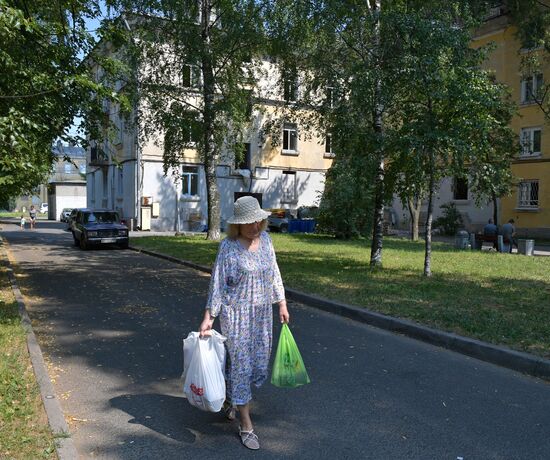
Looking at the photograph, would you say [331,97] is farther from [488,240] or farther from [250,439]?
[488,240]

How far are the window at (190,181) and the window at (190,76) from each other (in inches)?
508

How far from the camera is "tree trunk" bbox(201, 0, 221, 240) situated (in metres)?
18.9

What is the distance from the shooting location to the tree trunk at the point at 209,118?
1891 cm

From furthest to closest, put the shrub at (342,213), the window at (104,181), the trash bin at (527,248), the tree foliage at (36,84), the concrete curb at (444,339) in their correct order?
the window at (104,181), the shrub at (342,213), the trash bin at (527,248), the tree foliage at (36,84), the concrete curb at (444,339)

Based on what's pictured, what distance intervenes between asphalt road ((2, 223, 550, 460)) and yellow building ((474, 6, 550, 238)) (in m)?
24.7

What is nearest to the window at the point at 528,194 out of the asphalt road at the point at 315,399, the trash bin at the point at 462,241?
the trash bin at the point at 462,241

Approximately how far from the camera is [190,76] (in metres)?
19.8

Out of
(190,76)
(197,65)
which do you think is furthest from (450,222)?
(197,65)

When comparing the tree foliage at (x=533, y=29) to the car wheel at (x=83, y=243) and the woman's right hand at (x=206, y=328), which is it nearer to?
the car wheel at (x=83, y=243)

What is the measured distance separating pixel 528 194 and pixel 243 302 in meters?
29.7

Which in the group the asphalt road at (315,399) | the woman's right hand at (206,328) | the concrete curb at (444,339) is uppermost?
the woman's right hand at (206,328)

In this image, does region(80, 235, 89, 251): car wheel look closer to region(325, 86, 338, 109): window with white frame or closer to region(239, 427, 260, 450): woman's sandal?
region(325, 86, 338, 109): window with white frame

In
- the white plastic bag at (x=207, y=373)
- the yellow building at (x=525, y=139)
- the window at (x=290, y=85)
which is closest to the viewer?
the white plastic bag at (x=207, y=373)

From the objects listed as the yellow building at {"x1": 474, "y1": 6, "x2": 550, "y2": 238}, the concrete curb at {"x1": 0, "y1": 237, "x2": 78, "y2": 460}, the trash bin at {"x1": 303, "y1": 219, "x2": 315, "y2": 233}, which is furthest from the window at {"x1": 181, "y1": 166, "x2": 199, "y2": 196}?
the concrete curb at {"x1": 0, "y1": 237, "x2": 78, "y2": 460}
